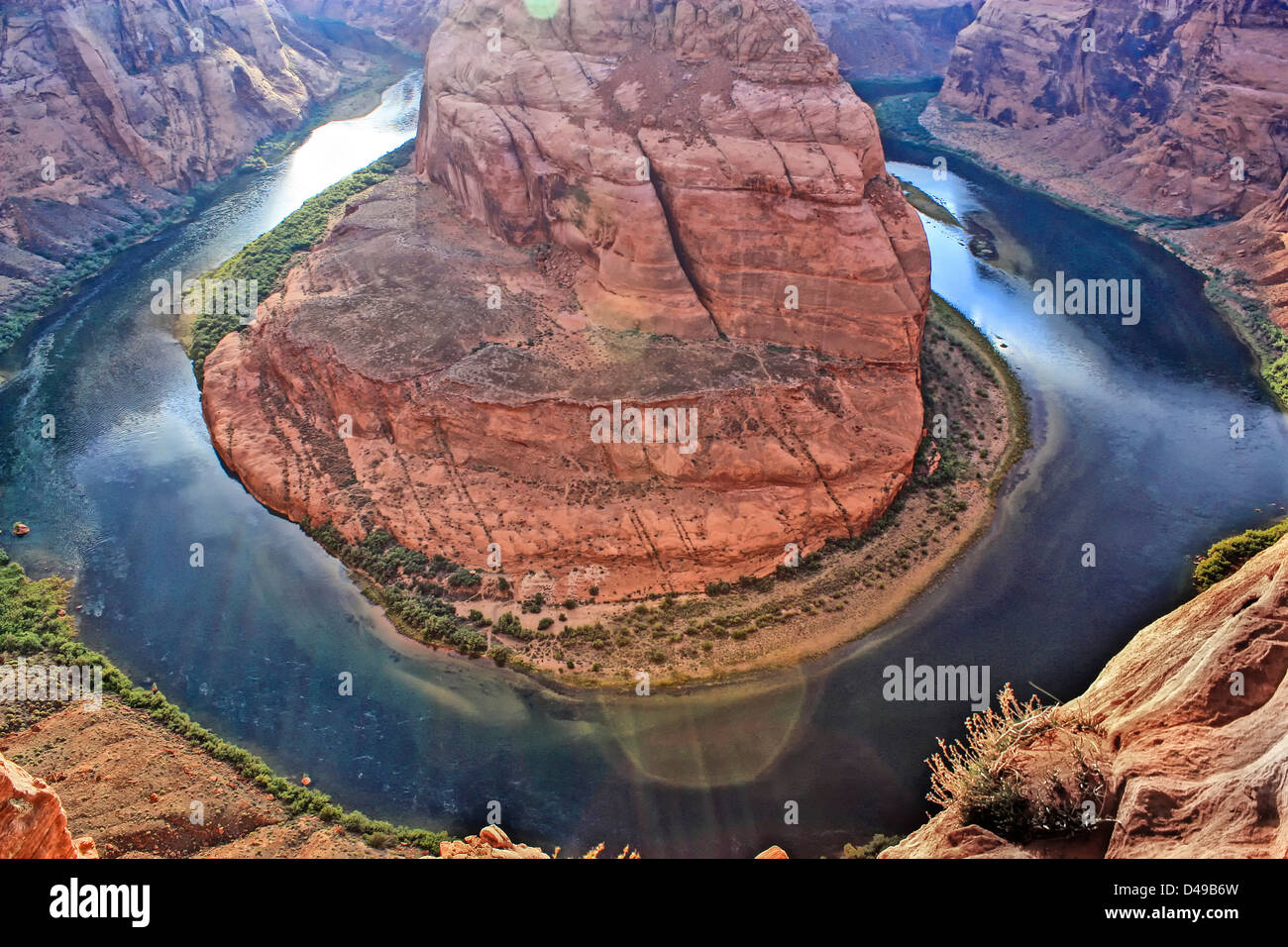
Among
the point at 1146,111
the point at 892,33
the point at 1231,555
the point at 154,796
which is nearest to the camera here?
the point at 154,796

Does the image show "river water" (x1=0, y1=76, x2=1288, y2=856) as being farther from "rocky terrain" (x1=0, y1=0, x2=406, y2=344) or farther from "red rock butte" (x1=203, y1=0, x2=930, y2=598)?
"rocky terrain" (x1=0, y1=0, x2=406, y2=344)

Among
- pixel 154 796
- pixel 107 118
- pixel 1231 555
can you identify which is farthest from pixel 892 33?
pixel 154 796

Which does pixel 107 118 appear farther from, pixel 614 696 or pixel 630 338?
pixel 614 696

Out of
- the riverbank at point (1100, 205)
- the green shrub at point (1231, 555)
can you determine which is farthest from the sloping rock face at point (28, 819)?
the riverbank at point (1100, 205)
